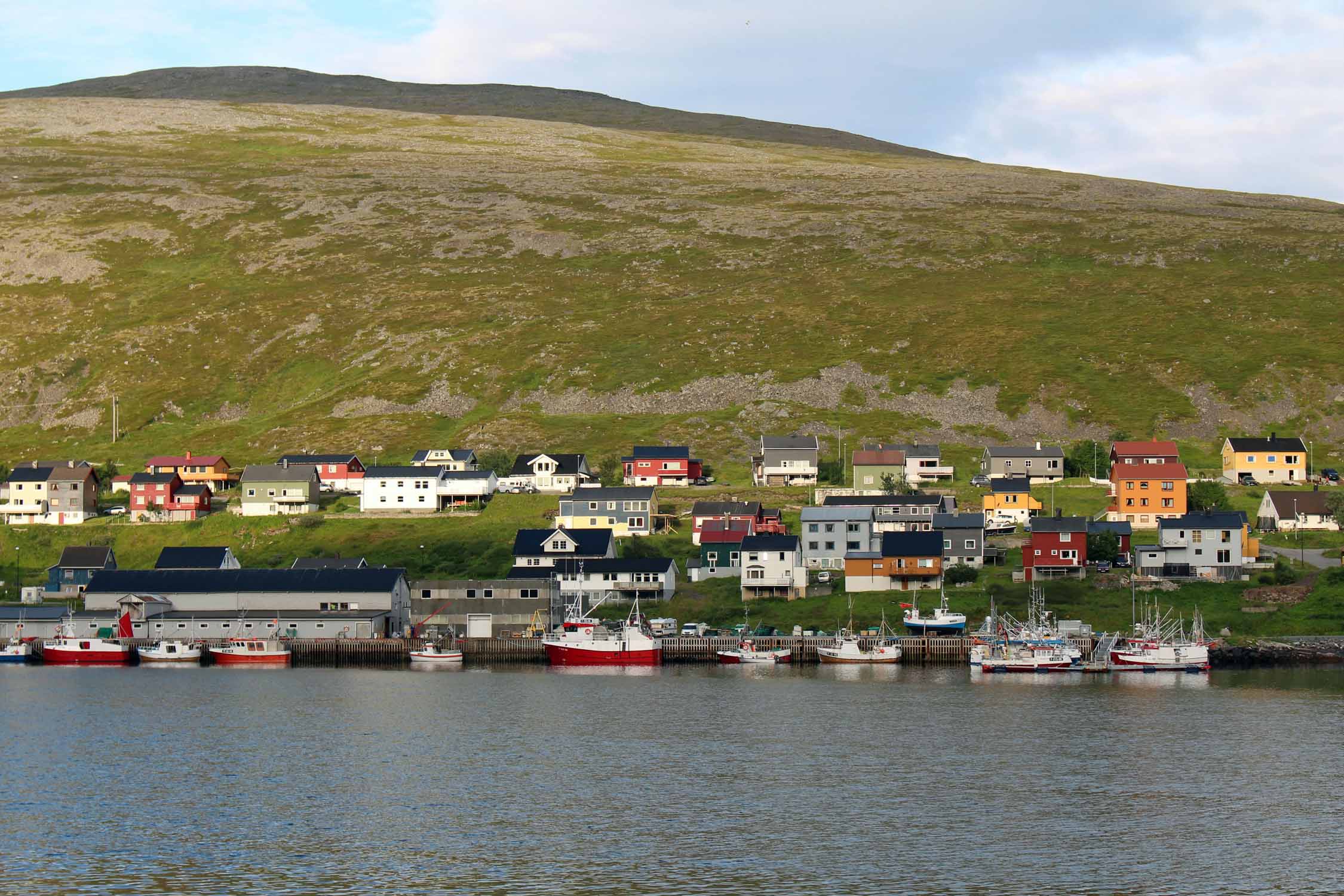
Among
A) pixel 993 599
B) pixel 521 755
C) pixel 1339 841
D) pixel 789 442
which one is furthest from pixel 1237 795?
pixel 789 442

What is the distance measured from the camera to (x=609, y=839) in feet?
193

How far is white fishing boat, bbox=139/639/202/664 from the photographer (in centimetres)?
12394

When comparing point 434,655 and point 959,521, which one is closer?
point 434,655

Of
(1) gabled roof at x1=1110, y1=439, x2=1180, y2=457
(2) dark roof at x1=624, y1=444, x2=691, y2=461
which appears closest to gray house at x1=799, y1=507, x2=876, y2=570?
(1) gabled roof at x1=1110, y1=439, x2=1180, y2=457

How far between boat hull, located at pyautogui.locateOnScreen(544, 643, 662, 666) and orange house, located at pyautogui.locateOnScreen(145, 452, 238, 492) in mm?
76820

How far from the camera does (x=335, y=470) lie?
182 m

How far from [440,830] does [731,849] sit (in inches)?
466

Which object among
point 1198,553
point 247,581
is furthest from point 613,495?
point 1198,553

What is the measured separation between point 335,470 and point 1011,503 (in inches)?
3096

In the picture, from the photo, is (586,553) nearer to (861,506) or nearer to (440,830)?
(861,506)

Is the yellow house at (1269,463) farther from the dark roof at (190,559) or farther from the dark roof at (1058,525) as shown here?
the dark roof at (190,559)

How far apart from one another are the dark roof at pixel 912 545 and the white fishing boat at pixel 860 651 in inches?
444

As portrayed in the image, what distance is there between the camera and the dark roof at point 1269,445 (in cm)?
17688

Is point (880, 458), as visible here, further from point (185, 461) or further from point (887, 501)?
point (185, 461)
